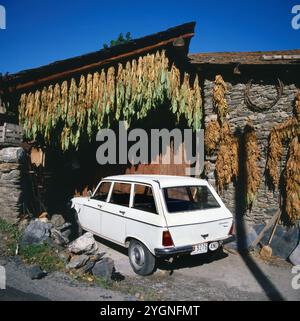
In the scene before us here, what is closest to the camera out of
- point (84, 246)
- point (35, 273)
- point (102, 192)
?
point (35, 273)

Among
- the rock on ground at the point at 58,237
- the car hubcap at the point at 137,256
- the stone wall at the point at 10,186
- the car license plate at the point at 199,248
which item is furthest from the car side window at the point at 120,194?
the stone wall at the point at 10,186

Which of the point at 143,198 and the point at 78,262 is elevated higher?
the point at 143,198

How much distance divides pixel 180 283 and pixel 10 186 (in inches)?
220

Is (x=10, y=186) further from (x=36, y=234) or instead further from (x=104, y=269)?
(x=104, y=269)

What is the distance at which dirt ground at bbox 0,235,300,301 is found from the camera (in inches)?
189

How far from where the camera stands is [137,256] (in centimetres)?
579

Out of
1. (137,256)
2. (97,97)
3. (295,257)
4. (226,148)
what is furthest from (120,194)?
(295,257)

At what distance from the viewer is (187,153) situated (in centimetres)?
960

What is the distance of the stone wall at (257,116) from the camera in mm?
7707

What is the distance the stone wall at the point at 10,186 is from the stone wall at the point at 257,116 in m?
5.66

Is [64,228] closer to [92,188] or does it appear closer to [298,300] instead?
[92,188]

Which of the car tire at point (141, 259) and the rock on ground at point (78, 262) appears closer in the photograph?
the car tire at point (141, 259)

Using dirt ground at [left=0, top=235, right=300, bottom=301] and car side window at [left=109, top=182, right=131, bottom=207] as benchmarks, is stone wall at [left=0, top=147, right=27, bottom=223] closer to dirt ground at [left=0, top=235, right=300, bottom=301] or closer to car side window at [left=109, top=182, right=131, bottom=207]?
dirt ground at [left=0, top=235, right=300, bottom=301]

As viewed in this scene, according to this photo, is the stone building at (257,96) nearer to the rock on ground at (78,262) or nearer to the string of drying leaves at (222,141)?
the string of drying leaves at (222,141)
